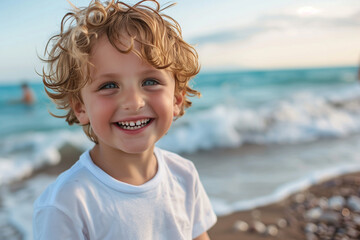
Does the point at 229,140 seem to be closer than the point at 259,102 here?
Yes

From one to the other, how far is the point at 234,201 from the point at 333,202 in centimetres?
94

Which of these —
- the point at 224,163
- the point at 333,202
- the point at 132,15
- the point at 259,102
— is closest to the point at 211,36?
the point at 259,102

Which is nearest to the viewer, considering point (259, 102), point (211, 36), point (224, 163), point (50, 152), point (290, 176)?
point (290, 176)

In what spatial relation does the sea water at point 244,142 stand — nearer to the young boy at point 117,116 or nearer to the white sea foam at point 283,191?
the white sea foam at point 283,191

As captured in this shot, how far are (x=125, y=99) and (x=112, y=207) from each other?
1.27 feet

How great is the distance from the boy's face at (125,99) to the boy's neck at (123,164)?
0.05 m

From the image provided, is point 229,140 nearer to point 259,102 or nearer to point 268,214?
point 268,214

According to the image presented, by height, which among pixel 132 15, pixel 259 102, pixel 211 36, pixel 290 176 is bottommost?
pixel 259 102

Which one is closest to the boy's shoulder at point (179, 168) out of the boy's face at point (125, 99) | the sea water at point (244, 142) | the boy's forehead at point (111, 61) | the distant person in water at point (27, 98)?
the boy's face at point (125, 99)

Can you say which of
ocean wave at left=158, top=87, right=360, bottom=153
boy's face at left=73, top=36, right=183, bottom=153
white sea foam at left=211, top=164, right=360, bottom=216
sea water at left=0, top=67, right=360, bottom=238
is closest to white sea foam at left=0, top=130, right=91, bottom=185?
sea water at left=0, top=67, right=360, bottom=238

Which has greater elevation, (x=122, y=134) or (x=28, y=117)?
(x=122, y=134)

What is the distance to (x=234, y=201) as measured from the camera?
12.1 feet

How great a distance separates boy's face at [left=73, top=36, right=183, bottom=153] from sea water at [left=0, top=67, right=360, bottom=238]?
86cm

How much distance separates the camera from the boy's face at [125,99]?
1.28m
